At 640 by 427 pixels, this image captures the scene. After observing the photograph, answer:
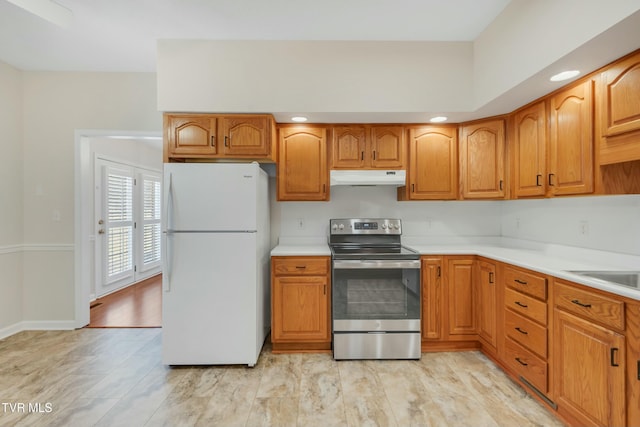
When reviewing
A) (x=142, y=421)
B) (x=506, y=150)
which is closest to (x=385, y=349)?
(x=142, y=421)

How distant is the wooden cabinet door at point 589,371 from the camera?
148 centimetres

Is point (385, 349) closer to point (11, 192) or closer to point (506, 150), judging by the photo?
point (506, 150)

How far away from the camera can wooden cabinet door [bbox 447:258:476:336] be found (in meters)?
2.77

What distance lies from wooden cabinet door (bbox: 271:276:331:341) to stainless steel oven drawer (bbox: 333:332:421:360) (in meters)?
0.18

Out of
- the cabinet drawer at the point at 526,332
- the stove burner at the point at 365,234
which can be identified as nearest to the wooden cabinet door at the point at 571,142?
the cabinet drawer at the point at 526,332

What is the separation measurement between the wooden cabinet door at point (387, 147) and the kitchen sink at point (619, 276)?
1.67 meters

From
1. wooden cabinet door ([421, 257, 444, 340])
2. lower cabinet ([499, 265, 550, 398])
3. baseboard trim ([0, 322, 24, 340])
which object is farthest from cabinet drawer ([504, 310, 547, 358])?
baseboard trim ([0, 322, 24, 340])

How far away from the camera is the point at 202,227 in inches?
98.1

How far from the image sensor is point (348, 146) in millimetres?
3027

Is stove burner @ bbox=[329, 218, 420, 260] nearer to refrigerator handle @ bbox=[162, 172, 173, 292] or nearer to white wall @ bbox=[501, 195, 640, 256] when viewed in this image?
white wall @ bbox=[501, 195, 640, 256]

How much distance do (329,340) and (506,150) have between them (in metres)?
2.39

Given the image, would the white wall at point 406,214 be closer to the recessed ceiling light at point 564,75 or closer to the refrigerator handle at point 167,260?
the refrigerator handle at point 167,260

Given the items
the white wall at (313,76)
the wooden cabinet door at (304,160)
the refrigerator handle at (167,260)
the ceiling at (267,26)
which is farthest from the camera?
the wooden cabinet door at (304,160)

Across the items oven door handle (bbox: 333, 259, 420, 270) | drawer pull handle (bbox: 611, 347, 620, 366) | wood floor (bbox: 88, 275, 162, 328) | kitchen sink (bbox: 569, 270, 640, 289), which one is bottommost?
wood floor (bbox: 88, 275, 162, 328)
